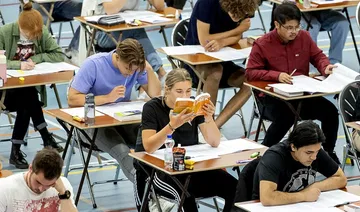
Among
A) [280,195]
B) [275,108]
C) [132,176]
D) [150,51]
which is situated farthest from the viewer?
[150,51]

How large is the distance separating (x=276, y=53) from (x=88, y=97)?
6.37 feet

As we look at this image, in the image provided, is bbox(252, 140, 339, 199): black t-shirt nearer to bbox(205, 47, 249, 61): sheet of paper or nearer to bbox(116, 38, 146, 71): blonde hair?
bbox(116, 38, 146, 71): blonde hair

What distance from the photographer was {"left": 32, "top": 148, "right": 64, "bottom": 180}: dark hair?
600cm

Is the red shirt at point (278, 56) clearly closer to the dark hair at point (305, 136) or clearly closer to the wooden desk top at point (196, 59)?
the wooden desk top at point (196, 59)

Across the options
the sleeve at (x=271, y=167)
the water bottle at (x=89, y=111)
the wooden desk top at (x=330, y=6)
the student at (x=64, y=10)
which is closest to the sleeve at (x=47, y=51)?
the water bottle at (x=89, y=111)

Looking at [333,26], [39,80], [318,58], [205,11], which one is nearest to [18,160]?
[39,80]

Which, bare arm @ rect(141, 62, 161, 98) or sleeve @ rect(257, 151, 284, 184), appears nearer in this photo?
sleeve @ rect(257, 151, 284, 184)

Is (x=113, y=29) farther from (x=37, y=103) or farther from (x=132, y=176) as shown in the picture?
(x=132, y=176)

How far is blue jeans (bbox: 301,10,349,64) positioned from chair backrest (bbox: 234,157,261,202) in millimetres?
4932

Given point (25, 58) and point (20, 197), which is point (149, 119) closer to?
point (20, 197)

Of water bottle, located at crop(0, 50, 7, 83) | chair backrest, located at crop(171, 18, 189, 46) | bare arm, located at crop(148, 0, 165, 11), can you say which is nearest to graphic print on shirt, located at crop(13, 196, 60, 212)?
water bottle, located at crop(0, 50, 7, 83)

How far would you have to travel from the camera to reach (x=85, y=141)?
27.4 feet

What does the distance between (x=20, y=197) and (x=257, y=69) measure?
3.33 metres

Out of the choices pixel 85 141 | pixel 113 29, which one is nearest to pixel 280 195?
pixel 85 141
